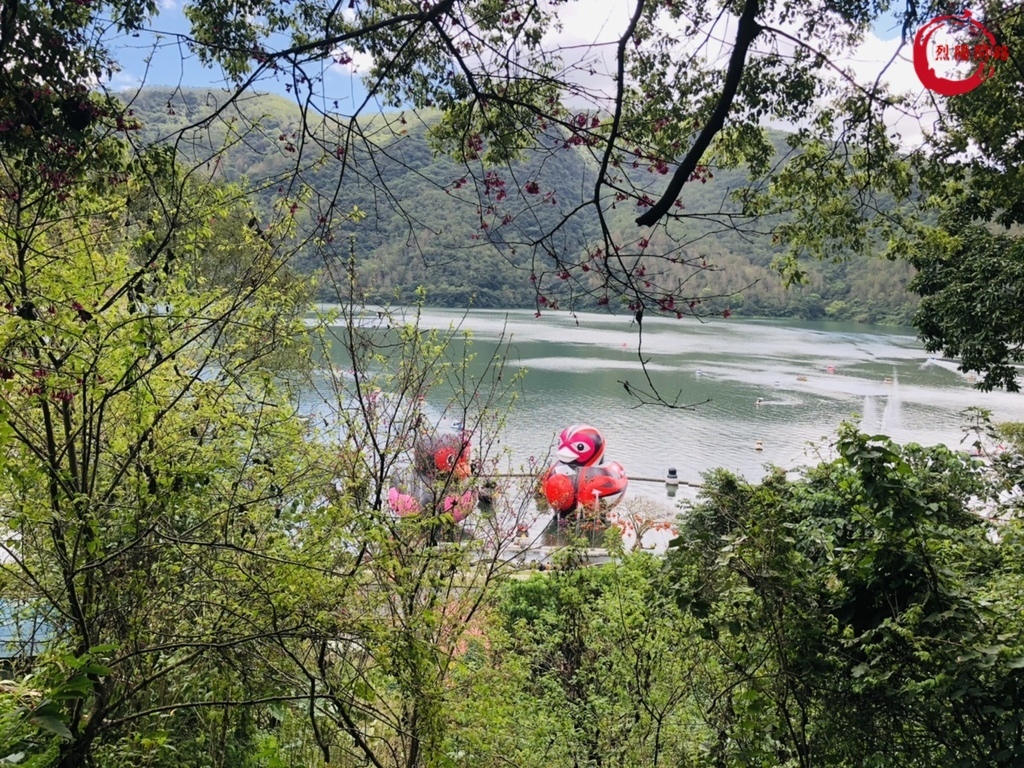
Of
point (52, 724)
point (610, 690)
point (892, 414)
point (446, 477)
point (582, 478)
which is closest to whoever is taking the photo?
point (52, 724)

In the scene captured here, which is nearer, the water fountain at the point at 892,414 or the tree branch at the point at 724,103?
the tree branch at the point at 724,103

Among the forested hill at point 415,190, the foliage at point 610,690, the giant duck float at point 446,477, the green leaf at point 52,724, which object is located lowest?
the foliage at point 610,690

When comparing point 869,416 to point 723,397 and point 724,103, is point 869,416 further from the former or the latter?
point 724,103

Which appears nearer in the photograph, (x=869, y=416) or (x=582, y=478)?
(x=582, y=478)

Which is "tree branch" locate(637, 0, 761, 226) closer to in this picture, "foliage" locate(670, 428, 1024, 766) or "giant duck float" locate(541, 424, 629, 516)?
"foliage" locate(670, 428, 1024, 766)

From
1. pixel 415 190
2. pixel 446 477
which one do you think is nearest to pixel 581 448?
pixel 446 477

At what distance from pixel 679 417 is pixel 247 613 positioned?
2483 cm

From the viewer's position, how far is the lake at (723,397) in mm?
19859

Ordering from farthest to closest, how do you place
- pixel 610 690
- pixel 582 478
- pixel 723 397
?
1. pixel 723 397
2. pixel 582 478
3. pixel 610 690

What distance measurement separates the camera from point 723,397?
27547 mm

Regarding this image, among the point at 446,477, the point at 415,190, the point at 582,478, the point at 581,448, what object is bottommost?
the point at 582,478

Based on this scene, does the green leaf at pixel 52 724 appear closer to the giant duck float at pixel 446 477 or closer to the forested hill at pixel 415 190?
the forested hill at pixel 415 190

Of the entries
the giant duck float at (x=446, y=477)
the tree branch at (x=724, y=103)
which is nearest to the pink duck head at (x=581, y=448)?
the giant duck float at (x=446, y=477)

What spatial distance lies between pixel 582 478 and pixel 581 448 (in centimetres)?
102
